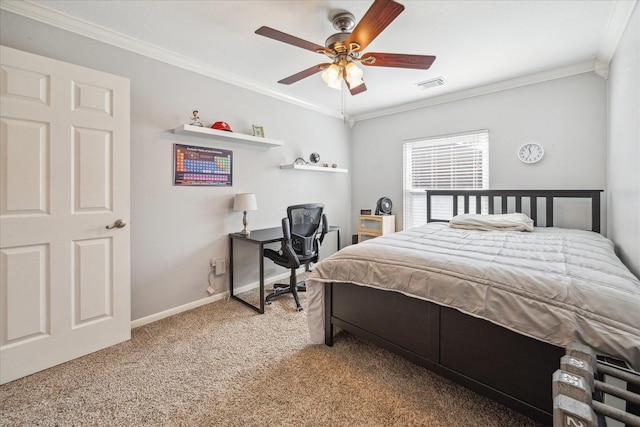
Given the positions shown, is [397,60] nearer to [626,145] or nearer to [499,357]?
[626,145]

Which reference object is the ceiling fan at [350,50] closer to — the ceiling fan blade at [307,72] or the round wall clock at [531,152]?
the ceiling fan blade at [307,72]

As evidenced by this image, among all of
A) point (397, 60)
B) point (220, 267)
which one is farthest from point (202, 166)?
point (397, 60)

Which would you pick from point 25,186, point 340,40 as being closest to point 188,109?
point 25,186

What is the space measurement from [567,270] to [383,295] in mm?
960

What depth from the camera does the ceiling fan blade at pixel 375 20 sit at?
1.53m

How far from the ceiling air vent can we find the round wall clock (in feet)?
4.10

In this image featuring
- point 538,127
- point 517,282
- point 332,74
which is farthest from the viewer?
point 538,127

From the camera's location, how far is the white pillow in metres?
2.78

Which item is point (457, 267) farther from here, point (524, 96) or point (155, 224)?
point (524, 96)

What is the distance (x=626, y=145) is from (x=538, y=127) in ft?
4.34

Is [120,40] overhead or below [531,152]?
overhead

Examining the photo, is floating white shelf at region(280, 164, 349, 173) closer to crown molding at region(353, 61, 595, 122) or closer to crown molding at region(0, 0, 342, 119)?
crown molding at region(0, 0, 342, 119)

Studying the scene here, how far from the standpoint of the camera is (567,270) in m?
1.39

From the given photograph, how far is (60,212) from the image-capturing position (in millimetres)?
1949
